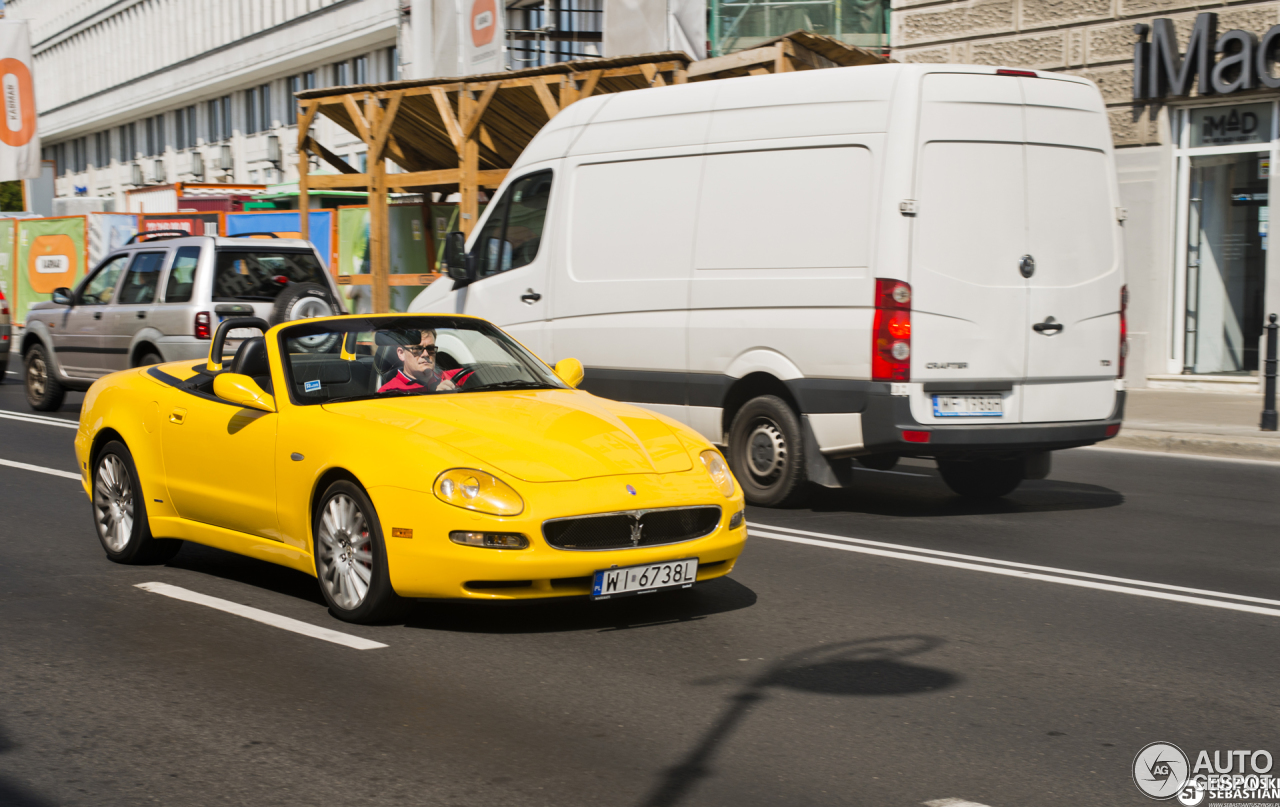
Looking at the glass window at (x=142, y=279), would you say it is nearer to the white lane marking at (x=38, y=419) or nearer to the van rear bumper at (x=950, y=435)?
the white lane marking at (x=38, y=419)

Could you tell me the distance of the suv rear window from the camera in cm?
1348

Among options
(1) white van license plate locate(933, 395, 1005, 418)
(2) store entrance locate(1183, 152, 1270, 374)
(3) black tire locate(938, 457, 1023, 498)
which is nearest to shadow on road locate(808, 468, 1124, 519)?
(3) black tire locate(938, 457, 1023, 498)

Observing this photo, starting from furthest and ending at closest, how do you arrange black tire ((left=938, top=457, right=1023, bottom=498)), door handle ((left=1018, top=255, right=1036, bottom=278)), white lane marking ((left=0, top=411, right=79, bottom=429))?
white lane marking ((left=0, top=411, right=79, bottom=429)), black tire ((left=938, top=457, right=1023, bottom=498)), door handle ((left=1018, top=255, right=1036, bottom=278))

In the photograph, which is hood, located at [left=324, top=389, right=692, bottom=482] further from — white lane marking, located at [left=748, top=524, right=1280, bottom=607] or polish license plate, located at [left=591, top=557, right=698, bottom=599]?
white lane marking, located at [left=748, top=524, right=1280, bottom=607]

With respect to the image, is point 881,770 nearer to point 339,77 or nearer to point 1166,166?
point 1166,166

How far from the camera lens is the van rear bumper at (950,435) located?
8.39m

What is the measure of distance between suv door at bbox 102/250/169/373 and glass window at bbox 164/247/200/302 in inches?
7.3

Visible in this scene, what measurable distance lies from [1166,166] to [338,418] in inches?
570

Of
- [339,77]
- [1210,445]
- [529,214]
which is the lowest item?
[1210,445]

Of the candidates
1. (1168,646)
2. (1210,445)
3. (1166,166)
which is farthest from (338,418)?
(1166,166)

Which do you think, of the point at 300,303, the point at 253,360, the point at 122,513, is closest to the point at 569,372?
the point at 253,360

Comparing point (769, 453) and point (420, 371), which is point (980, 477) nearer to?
point (769, 453)

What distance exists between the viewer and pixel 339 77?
1850 inches

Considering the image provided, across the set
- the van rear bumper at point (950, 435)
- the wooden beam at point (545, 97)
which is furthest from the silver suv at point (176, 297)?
the van rear bumper at point (950, 435)
